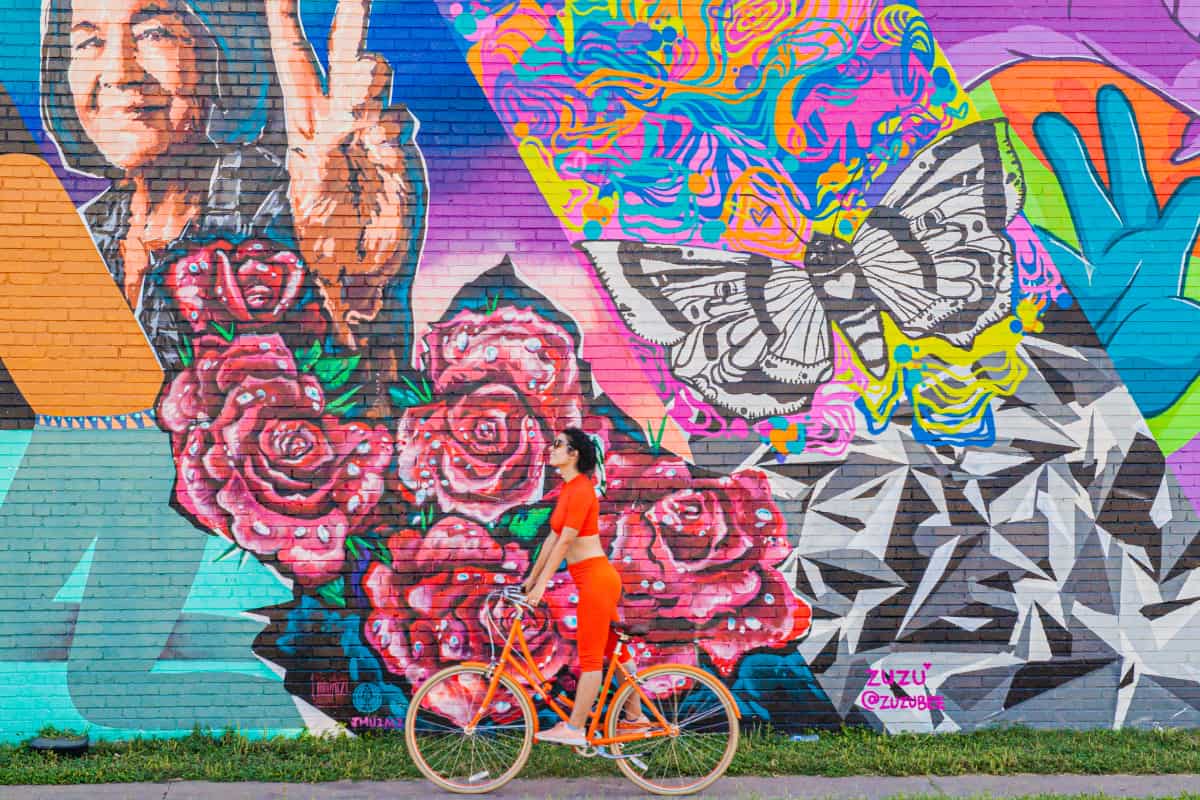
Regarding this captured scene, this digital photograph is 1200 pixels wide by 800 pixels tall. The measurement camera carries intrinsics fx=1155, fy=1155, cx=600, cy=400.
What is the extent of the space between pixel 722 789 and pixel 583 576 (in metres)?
1.45

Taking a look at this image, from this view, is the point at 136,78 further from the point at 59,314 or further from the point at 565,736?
the point at 565,736

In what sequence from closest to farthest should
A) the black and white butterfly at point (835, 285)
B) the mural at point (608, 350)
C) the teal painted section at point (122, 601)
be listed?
the teal painted section at point (122, 601), the mural at point (608, 350), the black and white butterfly at point (835, 285)

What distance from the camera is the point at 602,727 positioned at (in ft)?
21.9

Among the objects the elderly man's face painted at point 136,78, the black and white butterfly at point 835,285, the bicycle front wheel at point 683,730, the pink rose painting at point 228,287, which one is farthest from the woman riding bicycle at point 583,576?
the elderly man's face painted at point 136,78

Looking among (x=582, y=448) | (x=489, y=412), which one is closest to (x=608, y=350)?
(x=489, y=412)

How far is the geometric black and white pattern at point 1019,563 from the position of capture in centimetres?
752

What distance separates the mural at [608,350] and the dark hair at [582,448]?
0.90 meters

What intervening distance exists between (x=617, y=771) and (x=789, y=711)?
1274 mm

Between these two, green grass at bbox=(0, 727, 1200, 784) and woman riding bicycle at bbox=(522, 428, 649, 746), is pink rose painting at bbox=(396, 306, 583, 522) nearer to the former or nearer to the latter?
woman riding bicycle at bbox=(522, 428, 649, 746)

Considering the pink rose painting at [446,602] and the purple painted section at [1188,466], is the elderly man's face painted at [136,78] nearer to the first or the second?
the pink rose painting at [446,602]

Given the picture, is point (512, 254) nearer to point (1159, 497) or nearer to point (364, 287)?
point (364, 287)

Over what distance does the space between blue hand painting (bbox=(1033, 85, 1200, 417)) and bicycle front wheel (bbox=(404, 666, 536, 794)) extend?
4.50 m

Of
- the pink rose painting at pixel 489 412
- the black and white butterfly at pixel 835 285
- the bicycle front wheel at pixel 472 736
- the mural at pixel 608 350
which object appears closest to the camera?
the bicycle front wheel at pixel 472 736

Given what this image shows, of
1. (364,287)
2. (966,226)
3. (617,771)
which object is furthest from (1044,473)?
(364,287)
